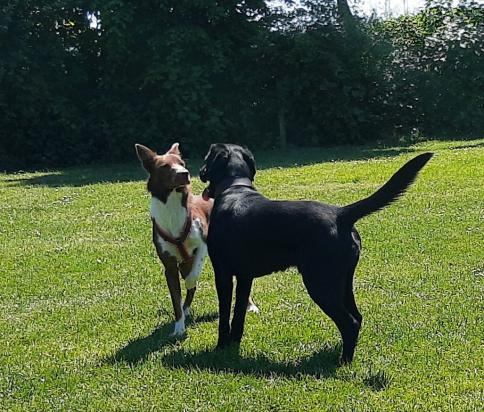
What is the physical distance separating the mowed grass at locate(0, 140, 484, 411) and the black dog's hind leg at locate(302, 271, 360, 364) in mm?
140

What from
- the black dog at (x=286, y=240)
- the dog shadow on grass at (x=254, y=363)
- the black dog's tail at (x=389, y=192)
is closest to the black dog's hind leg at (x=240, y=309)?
the black dog at (x=286, y=240)

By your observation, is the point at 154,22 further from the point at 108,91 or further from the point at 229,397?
the point at 229,397

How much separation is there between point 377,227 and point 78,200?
5822 millimetres

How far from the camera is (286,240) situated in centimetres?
467

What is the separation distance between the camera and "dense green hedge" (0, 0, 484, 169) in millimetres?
20531

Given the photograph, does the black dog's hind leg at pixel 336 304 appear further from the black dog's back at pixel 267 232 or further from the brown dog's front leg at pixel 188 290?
the brown dog's front leg at pixel 188 290

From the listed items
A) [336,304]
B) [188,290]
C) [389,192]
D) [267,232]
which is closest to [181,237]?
[188,290]

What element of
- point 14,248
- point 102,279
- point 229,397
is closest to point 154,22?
point 14,248

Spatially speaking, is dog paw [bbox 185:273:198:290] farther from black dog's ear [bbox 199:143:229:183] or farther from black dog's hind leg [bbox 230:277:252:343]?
black dog's ear [bbox 199:143:229:183]

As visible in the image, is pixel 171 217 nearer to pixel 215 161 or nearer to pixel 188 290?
pixel 215 161

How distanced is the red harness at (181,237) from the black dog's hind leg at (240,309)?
Answer: 0.67 metres

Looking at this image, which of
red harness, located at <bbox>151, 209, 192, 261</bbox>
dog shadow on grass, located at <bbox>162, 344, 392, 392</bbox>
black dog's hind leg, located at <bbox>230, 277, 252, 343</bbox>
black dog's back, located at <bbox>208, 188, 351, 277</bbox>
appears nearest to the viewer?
dog shadow on grass, located at <bbox>162, 344, 392, 392</bbox>

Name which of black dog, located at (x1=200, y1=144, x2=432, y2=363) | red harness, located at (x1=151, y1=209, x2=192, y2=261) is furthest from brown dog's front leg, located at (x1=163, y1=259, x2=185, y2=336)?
black dog, located at (x1=200, y1=144, x2=432, y2=363)

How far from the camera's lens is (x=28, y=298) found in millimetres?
6723
